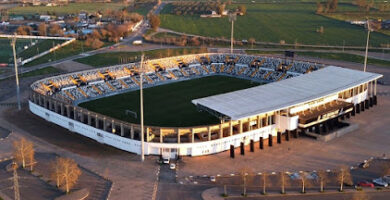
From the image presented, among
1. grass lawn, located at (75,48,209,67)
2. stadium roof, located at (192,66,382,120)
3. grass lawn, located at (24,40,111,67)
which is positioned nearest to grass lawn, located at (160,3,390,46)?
grass lawn, located at (75,48,209,67)

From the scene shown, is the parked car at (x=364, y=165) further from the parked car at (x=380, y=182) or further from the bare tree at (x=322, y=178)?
the bare tree at (x=322, y=178)

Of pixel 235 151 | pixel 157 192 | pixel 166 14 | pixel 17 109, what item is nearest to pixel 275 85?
pixel 235 151

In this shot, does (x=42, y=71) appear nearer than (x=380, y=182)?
No

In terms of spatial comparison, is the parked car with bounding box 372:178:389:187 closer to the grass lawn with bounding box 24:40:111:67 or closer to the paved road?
the paved road

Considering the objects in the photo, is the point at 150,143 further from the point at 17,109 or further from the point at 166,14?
the point at 166,14

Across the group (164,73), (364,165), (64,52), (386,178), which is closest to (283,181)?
(386,178)

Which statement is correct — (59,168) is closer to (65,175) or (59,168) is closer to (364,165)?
(65,175)

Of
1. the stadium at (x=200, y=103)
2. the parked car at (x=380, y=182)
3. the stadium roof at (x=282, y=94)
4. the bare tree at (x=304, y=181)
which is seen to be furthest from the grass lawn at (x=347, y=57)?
the bare tree at (x=304, y=181)
